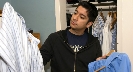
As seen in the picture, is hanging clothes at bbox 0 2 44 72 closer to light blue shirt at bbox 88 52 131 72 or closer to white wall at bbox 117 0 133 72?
light blue shirt at bbox 88 52 131 72

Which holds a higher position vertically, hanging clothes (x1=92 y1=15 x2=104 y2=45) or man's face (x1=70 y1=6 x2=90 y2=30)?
man's face (x1=70 y1=6 x2=90 y2=30)

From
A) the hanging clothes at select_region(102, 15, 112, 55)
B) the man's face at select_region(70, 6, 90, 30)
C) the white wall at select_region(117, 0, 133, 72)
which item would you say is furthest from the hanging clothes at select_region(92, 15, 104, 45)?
the man's face at select_region(70, 6, 90, 30)

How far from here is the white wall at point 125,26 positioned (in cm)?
175

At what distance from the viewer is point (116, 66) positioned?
136cm

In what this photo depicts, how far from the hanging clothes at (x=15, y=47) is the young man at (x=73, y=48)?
14.9 inches

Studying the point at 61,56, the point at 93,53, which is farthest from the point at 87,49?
the point at 61,56

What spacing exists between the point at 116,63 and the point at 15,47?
0.70 m

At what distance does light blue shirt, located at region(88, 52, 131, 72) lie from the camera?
52.0 inches

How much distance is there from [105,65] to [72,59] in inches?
14.9

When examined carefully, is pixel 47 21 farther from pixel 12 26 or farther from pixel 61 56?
pixel 12 26

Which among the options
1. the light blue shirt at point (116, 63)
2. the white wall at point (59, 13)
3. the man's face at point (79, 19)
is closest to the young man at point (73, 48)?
the man's face at point (79, 19)

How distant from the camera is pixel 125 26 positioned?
1770 mm

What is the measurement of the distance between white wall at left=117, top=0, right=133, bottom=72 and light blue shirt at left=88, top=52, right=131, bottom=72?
1.48ft

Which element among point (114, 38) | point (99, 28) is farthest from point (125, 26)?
point (99, 28)
